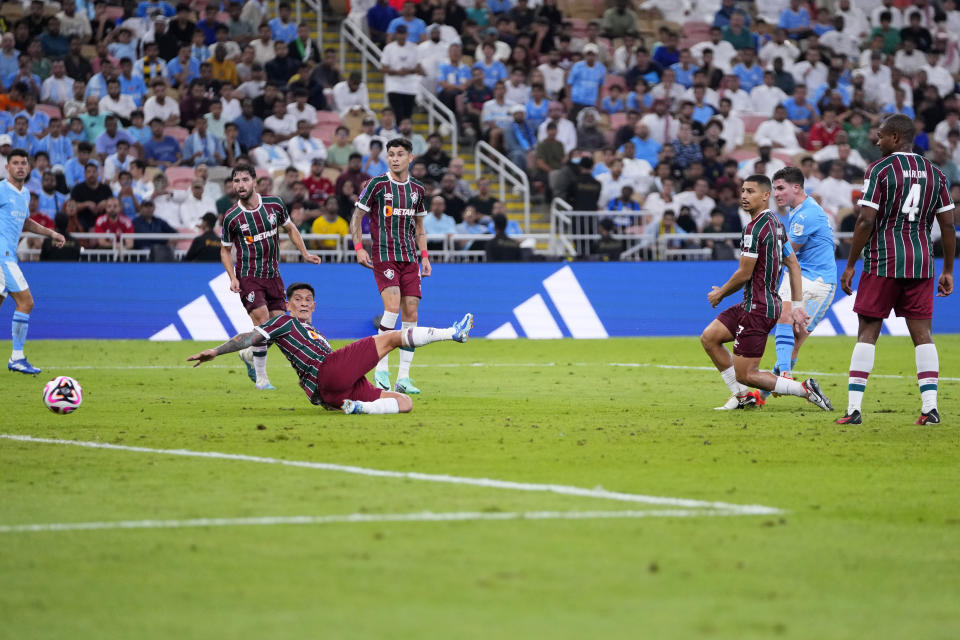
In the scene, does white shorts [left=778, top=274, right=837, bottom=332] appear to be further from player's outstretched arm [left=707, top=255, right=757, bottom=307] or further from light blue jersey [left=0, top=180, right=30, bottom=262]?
light blue jersey [left=0, top=180, right=30, bottom=262]

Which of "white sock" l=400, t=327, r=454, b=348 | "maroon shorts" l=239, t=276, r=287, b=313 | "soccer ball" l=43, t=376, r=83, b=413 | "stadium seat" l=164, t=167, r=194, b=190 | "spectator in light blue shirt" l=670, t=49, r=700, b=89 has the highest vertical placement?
"spectator in light blue shirt" l=670, t=49, r=700, b=89

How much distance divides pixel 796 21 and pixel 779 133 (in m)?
5.06

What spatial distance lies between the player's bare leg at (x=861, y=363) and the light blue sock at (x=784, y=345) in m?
2.17

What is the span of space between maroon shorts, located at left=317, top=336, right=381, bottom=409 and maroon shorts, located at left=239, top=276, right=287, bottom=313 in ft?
10.0

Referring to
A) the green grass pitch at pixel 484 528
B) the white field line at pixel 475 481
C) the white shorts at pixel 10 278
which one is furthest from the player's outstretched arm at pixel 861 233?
the white shorts at pixel 10 278

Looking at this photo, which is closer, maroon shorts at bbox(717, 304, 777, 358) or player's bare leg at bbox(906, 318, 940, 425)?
player's bare leg at bbox(906, 318, 940, 425)

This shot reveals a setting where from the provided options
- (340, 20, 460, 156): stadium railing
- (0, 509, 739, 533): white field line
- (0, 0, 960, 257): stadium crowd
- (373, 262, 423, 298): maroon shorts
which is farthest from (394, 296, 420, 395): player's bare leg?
(340, 20, 460, 156): stadium railing

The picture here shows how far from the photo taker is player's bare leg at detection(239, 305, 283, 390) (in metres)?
13.4

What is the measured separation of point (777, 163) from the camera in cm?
2700

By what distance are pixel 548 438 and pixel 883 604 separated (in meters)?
4.70

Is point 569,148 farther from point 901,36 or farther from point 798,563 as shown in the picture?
point 798,563

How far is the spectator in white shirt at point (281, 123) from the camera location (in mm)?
24938

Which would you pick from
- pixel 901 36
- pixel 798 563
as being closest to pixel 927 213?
pixel 798 563

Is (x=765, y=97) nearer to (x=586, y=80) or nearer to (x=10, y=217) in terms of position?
(x=586, y=80)
